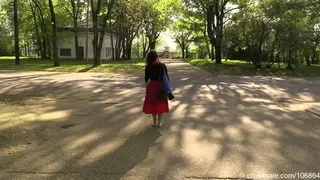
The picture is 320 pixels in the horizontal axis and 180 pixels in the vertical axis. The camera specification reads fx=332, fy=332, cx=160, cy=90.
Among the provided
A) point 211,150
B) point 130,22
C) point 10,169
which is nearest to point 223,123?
point 211,150

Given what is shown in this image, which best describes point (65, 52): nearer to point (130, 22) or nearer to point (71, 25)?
point (71, 25)

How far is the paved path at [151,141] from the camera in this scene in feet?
14.2

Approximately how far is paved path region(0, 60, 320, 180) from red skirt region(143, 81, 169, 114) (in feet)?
1.34

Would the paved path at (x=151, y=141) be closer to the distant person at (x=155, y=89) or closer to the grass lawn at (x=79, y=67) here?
the distant person at (x=155, y=89)

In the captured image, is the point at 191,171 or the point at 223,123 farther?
the point at 223,123

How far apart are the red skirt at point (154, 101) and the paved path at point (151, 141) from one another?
1.34 ft

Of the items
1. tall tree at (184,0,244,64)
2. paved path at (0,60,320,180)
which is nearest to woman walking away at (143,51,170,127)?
paved path at (0,60,320,180)

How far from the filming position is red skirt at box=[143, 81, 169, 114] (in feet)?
21.4

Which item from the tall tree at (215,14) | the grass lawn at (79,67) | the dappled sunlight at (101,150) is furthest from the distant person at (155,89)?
the tall tree at (215,14)

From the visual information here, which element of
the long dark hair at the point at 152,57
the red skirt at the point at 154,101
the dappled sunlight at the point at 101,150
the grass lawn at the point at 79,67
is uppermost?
the long dark hair at the point at 152,57

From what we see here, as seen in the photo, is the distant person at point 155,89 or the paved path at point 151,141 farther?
the distant person at point 155,89

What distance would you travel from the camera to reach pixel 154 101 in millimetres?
6574

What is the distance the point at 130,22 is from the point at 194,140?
36.5m

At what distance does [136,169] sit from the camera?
4344 millimetres
